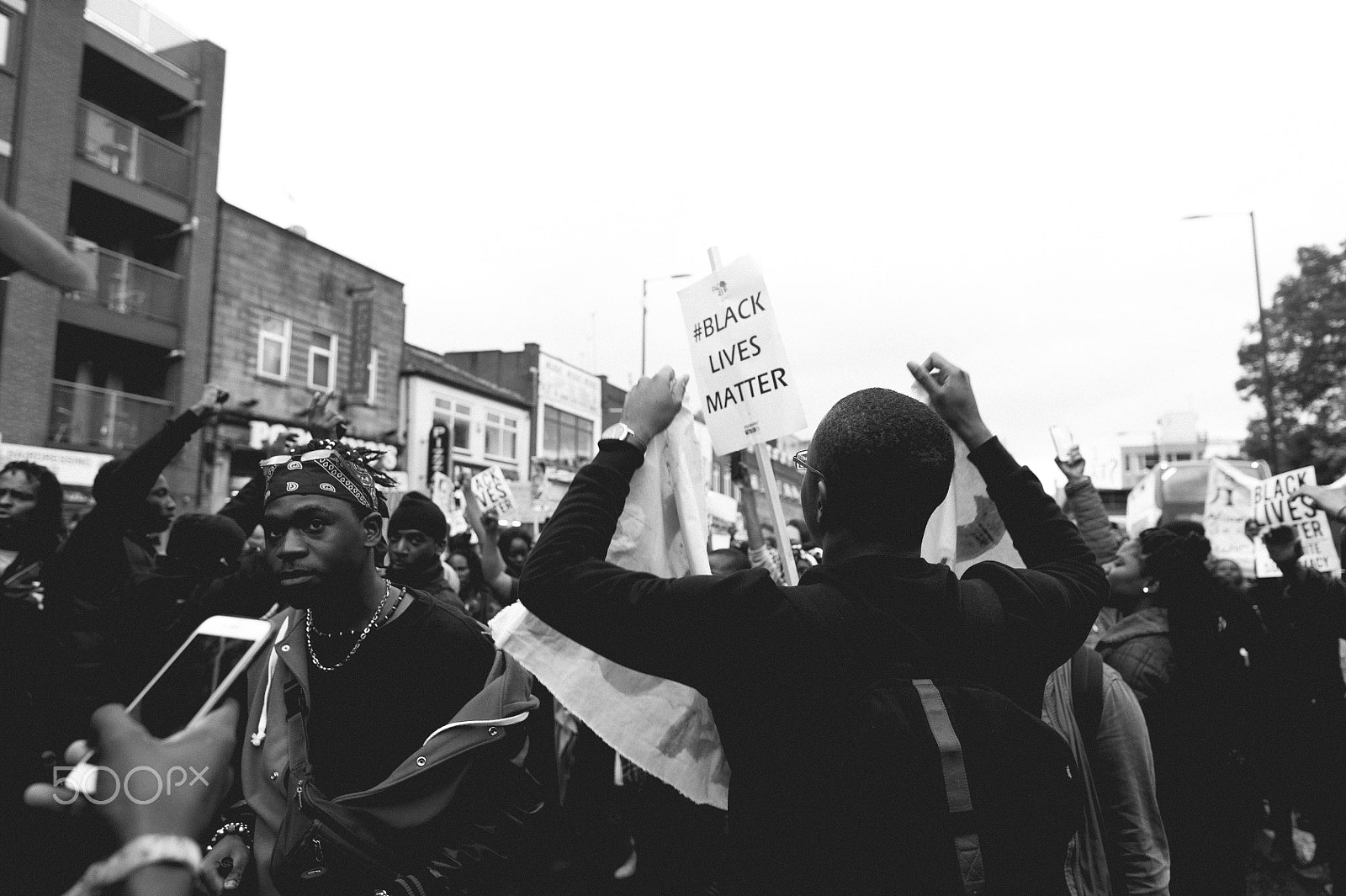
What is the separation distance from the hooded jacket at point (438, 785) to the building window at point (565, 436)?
31.1 metres

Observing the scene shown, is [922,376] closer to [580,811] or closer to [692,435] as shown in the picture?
[692,435]

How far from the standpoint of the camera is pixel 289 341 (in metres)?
22.4

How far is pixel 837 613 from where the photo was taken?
5.39 ft

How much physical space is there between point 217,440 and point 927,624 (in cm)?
2092

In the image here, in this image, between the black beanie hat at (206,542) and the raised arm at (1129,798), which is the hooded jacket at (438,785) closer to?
the raised arm at (1129,798)

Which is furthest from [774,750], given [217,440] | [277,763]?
[217,440]

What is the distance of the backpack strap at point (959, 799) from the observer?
1.55m

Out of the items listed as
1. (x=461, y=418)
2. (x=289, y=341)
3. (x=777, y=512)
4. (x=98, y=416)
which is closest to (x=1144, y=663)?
(x=777, y=512)

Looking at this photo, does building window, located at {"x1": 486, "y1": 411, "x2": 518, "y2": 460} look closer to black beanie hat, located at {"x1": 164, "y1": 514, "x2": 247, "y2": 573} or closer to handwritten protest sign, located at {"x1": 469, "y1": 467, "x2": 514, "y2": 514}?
handwritten protest sign, located at {"x1": 469, "y1": 467, "x2": 514, "y2": 514}

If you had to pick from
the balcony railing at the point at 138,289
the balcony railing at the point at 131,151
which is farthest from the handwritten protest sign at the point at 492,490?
the balcony railing at the point at 131,151

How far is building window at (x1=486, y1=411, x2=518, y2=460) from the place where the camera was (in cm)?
3064

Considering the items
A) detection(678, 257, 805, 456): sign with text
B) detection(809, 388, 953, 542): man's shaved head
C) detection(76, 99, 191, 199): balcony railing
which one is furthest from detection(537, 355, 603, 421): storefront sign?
detection(809, 388, 953, 542): man's shaved head

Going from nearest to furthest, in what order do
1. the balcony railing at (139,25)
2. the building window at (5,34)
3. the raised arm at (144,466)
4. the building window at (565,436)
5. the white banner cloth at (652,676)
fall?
the white banner cloth at (652,676) → the raised arm at (144,466) → the building window at (5,34) → the balcony railing at (139,25) → the building window at (565,436)

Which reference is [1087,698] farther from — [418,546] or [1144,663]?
[418,546]
